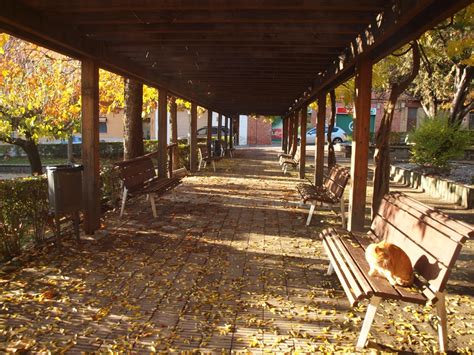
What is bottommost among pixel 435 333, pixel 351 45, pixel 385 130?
pixel 435 333

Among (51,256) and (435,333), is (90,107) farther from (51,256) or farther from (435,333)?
(435,333)

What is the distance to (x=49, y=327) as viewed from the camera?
11.0ft

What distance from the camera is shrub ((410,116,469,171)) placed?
12250mm

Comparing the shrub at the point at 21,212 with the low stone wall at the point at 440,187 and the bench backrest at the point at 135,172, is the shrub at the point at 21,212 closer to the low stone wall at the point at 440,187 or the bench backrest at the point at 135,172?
the bench backrest at the point at 135,172

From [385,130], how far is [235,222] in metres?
2.82

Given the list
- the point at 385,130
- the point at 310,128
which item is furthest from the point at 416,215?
the point at 310,128

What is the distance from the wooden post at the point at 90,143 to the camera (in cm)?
613

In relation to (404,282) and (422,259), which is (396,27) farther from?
(404,282)

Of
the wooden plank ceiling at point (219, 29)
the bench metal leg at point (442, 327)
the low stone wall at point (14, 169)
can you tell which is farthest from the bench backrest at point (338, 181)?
the low stone wall at point (14, 169)

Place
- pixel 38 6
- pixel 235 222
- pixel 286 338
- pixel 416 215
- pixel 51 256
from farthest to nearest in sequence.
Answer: pixel 235 222 < pixel 51 256 < pixel 38 6 < pixel 416 215 < pixel 286 338

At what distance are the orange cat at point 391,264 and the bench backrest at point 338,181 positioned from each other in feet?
10.8

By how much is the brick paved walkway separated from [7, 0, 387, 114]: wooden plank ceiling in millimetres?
2795

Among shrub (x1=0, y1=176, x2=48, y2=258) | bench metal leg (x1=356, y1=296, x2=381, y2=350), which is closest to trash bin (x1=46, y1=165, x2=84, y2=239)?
shrub (x1=0, y1=176, x2=48, y2=258)

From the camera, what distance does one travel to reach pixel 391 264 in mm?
3246
